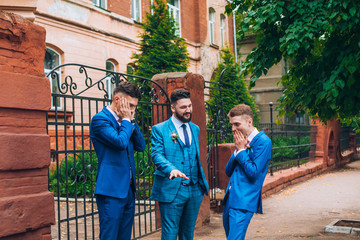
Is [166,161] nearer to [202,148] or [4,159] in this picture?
[4,159]

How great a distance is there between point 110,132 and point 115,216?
0.75m

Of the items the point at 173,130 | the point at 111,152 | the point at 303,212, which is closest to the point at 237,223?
the point at 173,130

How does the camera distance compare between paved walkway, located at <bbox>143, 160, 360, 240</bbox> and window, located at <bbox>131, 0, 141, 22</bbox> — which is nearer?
paved walkway, located at <bbox>143, 160, 360, 240</bbox>

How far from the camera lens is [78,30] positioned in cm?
1448

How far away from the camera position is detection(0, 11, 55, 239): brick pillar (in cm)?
379

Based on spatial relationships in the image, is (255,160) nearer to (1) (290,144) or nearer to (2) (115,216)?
(2) (115,216)

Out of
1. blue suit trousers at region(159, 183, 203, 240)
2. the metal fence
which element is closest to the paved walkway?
the metal fence

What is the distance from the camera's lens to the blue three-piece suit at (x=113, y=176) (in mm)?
3725

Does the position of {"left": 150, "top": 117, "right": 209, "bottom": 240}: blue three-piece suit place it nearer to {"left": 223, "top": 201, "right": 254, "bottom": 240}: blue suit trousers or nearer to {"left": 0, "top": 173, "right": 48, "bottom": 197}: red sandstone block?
{"left": 223, "top": 201, "right": 254, "bottom": 240}: blue suit trousers

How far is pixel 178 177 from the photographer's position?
167 inches

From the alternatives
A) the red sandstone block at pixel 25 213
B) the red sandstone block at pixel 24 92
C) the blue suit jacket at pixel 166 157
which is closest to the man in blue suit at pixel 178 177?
the blue suit jacket at pixel 166 157

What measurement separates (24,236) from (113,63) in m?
13.1

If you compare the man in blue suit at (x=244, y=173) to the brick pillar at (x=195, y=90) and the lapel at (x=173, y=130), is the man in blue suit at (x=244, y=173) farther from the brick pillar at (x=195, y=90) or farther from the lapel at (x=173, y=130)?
the brick pillar at (x=195, y=90)

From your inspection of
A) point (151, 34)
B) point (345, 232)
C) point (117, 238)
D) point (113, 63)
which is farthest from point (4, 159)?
point (113, 63)
